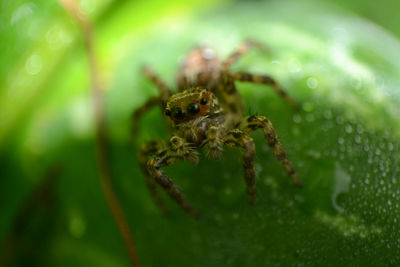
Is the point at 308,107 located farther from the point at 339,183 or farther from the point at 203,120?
the point at 203,120

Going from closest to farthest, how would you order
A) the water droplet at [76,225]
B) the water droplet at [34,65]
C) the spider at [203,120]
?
the spider at [203,120] < the water droplet at [76,225] < the water droplet at [34,65]

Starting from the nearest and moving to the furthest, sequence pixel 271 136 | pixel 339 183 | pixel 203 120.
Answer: pixel 339 183, pixel 271 136, pixel 203 120

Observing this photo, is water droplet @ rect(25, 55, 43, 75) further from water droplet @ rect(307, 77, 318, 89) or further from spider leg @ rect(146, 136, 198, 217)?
water droplet @ rect(307, 77, 318, 89)

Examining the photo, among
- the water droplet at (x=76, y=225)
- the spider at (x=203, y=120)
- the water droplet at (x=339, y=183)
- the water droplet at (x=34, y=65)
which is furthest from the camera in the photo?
the water droplet at (x=34, y=65)

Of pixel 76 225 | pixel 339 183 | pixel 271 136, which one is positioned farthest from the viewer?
pixel 76 225

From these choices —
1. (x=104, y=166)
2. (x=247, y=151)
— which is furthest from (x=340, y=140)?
(x=104, y=166)

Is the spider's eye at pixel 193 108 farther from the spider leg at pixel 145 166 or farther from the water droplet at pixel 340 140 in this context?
the water droplet at pixel 340 140

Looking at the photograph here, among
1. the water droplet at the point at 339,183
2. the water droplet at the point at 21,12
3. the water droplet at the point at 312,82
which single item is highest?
the water droplet at the point at 21,12

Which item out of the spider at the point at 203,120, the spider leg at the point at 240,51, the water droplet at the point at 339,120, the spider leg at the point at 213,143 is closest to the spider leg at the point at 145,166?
the spider at the point at 203,120
